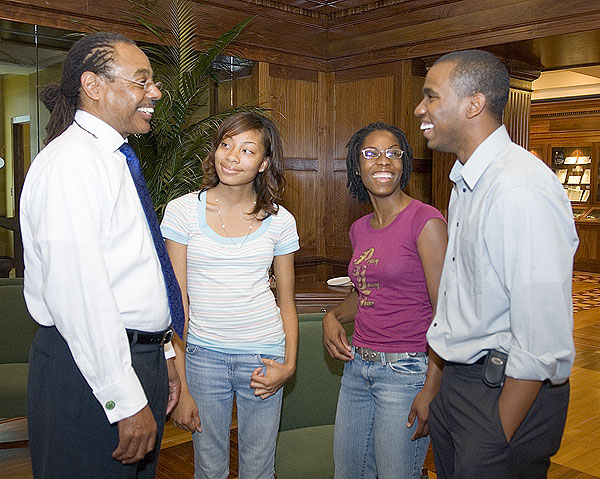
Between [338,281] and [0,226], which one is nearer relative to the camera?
[338,281]

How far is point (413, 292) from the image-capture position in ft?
6.73

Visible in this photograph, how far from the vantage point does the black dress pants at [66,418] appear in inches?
61.8

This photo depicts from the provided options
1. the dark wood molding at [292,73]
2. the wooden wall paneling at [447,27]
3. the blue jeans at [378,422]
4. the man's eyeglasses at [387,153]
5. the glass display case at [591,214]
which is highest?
the wooden wall paneling at [447,27]

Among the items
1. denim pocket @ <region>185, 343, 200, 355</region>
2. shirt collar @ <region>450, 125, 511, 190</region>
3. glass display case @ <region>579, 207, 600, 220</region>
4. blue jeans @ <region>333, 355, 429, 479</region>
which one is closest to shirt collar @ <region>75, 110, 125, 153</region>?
denim pocket @ <region>185, 343, 200, 355</region>

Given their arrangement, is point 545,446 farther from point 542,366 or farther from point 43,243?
point 43,243

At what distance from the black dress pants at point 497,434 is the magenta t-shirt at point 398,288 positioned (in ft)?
1.24

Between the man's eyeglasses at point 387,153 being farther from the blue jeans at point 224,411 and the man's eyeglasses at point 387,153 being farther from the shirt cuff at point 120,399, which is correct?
the shirt cuff at point 120,399

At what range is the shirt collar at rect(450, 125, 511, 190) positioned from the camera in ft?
5.46

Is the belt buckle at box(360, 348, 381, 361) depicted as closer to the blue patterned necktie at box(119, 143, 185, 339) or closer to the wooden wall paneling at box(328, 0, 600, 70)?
the blue patterned necktie at box(119, 143, 185, 339)

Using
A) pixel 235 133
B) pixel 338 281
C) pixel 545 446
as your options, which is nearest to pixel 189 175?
pixel 338 281

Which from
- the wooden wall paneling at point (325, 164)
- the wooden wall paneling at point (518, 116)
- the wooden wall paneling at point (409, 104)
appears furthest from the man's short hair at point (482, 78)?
the wooden wall paneling at point (325, 164)

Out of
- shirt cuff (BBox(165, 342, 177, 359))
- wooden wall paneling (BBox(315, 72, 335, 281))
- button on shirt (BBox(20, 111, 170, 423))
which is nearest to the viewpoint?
button on shirt (BBox(20, 111, 170, 423))

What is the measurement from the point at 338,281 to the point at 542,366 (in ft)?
6.72

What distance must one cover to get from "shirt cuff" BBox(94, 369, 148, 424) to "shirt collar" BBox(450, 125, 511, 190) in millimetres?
955
